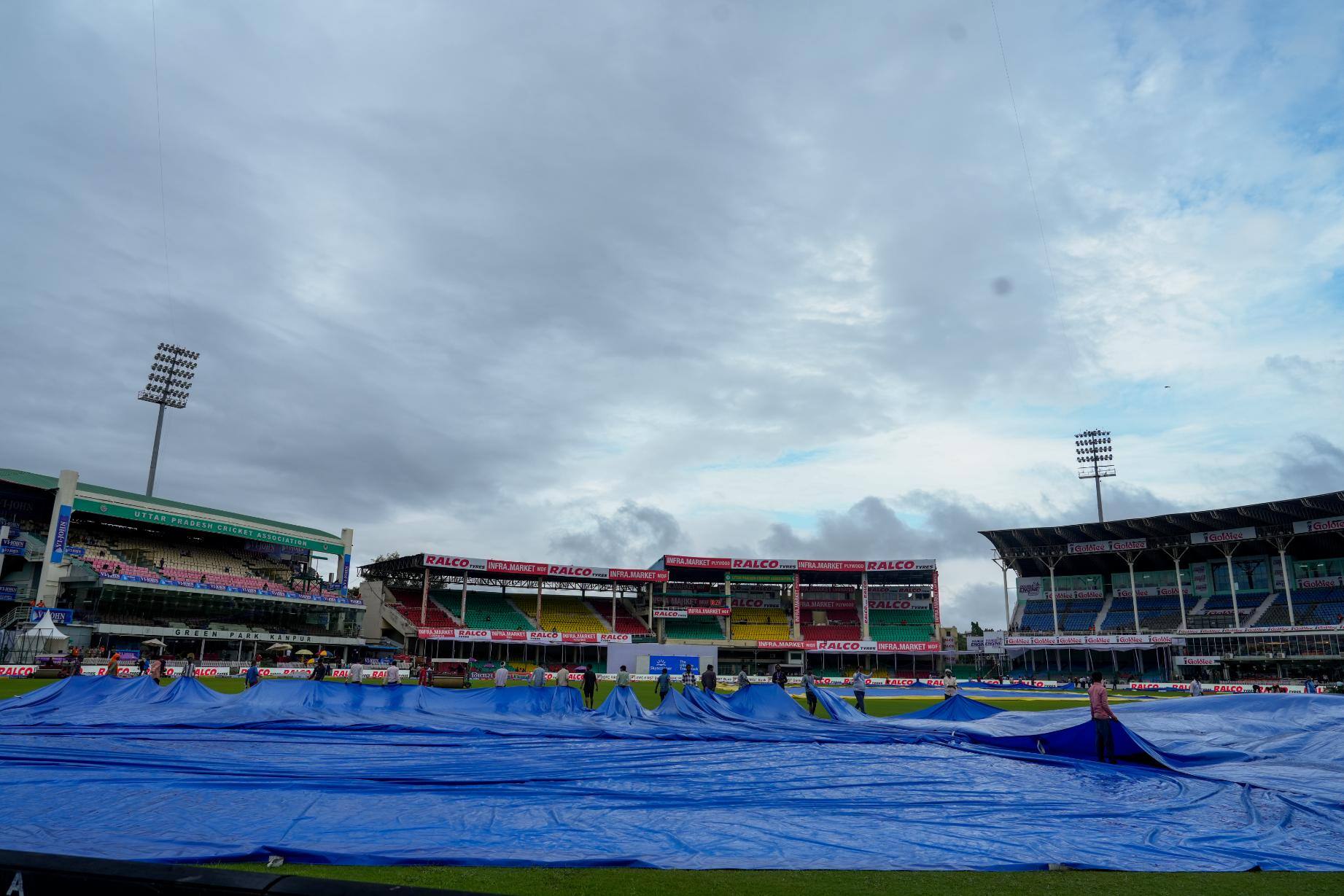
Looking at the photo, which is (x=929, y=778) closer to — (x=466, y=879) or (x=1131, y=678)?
(x=466, y=879)

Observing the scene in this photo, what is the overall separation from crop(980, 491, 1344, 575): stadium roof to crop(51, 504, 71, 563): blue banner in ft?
233

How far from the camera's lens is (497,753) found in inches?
608

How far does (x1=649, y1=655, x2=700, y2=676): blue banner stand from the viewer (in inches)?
2137

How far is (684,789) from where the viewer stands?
1195 centimetres

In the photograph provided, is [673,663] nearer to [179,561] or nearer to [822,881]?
[179,561]

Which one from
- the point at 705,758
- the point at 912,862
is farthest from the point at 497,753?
the point at 912,862

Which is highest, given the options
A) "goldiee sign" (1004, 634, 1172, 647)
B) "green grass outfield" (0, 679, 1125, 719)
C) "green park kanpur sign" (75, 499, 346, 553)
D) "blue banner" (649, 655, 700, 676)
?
"green park kanpur sign" (75, 499, 346, 553)

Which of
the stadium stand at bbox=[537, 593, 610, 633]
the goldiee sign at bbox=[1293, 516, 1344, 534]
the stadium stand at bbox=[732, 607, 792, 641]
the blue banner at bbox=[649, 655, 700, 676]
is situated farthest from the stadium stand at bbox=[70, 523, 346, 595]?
the goldiee sign at bbox=[1293, 516, 1344, 534]

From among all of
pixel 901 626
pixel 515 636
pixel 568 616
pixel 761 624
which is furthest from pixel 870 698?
pixel 568 616

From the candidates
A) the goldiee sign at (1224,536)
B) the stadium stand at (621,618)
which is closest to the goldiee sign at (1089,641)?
the goldiee sign at (1224,536)

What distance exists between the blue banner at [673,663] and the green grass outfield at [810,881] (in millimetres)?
47325

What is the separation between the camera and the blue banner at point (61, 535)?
51.2 metres

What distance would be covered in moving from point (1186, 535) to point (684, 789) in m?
69.9

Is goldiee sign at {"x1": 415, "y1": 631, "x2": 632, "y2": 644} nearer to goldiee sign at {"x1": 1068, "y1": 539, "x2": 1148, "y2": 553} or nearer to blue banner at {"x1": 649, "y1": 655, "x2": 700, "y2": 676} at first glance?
blue banner at {"x1": 649, "y1": 655, "x2": 700, "y2": 676}
